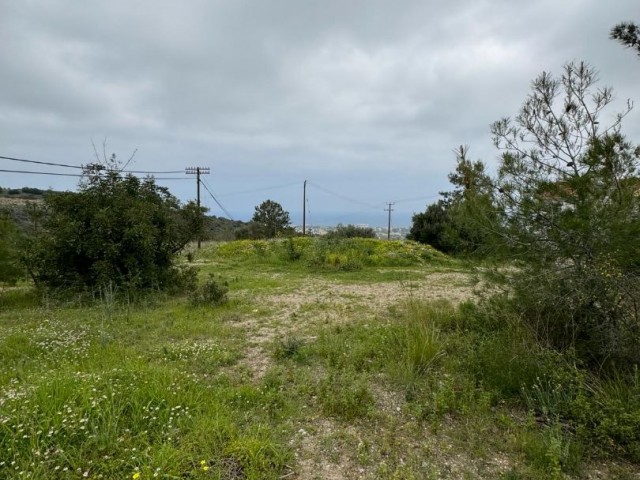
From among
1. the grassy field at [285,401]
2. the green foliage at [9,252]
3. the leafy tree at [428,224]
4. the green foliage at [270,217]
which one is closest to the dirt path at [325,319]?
the grassy field at [285,401]

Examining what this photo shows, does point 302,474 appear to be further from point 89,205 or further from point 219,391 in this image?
point 89,205

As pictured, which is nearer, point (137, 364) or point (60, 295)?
point (137, 364)

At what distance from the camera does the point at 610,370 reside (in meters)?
3.31

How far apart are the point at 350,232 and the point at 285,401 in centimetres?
1917

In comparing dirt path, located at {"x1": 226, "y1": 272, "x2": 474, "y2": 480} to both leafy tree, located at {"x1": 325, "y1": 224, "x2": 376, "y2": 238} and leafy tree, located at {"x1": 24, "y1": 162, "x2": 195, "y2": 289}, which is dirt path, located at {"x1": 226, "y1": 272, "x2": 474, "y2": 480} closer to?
leafy tree, located at {"x1": 24, "y1": 162, "x2": 195, "y2": 289}

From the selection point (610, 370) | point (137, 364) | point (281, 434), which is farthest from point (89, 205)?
point (610, 370)

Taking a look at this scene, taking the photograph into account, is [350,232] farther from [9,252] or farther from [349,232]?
[9,252]

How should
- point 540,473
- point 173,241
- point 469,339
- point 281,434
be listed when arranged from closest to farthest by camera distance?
point 540,473 → point 281,434 → point 469,339 → point 173,241

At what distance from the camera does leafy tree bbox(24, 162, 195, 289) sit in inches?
290

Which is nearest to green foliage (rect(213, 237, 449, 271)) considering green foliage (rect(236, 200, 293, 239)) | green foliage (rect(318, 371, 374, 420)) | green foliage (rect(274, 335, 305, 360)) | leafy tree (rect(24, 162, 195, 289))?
leafy tree (rect(24, 162, 195, 289))

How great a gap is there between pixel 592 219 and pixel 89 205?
848 centimetres

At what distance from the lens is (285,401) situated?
3211 millimetres

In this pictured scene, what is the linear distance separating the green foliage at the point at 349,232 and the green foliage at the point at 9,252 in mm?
11327

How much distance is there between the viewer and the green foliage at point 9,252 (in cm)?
710
